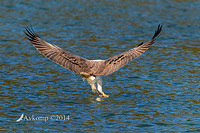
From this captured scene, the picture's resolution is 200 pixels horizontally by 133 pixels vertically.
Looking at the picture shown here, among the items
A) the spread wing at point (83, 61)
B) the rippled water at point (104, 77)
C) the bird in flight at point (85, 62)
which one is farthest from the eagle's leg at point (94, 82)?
the rippled water at point (104, 77)

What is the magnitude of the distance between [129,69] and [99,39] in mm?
4543

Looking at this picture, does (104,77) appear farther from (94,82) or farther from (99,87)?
(94,82)

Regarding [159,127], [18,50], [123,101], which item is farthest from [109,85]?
[18,50]

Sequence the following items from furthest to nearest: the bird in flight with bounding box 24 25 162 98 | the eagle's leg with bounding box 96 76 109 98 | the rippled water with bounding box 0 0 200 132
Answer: the eagle's leg with bounding box 96 76 109 98
the bird in flight with bounding box 24 25 162 98
the rippled water with bounding box 0 0 200 132

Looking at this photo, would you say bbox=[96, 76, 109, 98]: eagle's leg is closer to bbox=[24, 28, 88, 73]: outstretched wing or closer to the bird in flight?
the bird in flight

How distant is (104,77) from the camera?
54.3ft

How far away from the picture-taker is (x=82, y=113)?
1252 cm

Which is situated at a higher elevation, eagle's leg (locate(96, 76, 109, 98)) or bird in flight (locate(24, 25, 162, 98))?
bird in flight (locate(24, 25, 162, 98))

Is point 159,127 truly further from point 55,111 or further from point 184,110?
point 55,111

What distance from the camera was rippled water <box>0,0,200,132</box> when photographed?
12062mm

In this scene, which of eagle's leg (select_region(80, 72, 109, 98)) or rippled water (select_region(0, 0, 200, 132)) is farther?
eagle's leg (select_region(80, 72, 109, 98))

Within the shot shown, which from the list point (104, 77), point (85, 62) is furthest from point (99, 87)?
point (104, 77)

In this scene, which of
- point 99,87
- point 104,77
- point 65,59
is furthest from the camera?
point 104,77

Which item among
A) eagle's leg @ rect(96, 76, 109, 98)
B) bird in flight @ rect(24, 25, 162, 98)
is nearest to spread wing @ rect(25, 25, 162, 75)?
bird in flight @ rect(24, 25, 162, 98)
